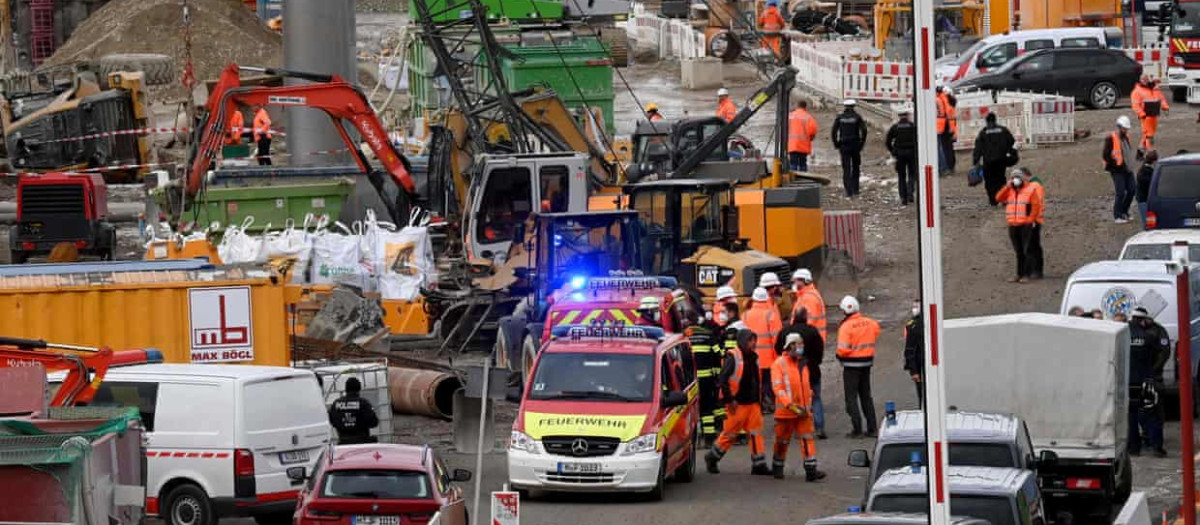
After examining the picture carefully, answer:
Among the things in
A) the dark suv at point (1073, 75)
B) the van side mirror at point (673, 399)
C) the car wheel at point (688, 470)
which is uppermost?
the dark suv at point (1073, 75)

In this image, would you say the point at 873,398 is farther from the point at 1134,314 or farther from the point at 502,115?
the point at 502,115

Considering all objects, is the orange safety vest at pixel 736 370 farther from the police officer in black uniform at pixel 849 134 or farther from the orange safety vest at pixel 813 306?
the police officer in black uniform at pixel 849 134

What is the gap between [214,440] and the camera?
61.1 feet

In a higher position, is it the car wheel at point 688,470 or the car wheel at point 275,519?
the car wheel at point 688,470

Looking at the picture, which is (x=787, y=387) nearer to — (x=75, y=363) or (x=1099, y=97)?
(x=75, y=363)

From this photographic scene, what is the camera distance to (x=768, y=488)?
809 inches

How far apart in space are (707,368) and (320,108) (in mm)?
13630

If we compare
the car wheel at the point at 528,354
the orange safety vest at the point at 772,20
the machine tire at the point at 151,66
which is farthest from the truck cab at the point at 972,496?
the machine tire at the point at 151,66

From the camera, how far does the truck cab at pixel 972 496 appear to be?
15.1 metres

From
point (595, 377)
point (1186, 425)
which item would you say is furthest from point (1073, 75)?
point (1186, 425)

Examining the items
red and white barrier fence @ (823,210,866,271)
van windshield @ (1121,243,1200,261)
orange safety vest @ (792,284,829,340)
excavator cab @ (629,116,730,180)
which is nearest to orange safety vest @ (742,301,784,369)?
orange safety vest @ (792,284,829,340)

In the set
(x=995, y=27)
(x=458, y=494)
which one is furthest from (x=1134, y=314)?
(x=995, y=27)

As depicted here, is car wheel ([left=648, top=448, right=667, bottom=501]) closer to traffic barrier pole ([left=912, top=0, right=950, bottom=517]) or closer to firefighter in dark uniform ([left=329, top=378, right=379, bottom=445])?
firefighter in dark uniform ([left=329, top=378, right=379, bottom=445])

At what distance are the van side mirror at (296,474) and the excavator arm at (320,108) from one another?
1451 centimetres
